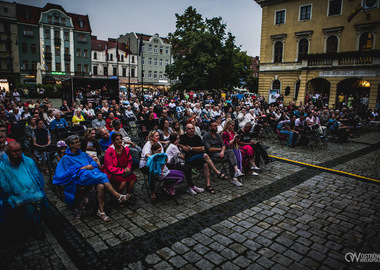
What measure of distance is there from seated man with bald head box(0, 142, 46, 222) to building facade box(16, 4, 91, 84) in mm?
50410

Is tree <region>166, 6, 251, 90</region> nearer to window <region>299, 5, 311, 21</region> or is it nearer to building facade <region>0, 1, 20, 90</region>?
window <region>299, 5, 311, 21</region>

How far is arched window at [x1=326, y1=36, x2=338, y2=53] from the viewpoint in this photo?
25212 millimetres

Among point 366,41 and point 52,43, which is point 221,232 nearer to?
point 366,41

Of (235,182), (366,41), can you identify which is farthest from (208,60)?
(235,182)

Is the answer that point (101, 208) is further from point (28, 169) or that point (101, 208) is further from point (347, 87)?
point (347, 87)

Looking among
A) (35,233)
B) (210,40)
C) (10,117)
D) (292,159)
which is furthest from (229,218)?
(210,40)

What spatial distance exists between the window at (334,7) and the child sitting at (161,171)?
2840 cm

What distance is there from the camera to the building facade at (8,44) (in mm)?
44531

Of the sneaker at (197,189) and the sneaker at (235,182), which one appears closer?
the sneaker at (197,189)

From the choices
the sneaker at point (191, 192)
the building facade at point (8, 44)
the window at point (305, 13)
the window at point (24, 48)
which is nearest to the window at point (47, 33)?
the window at point (24, 48)

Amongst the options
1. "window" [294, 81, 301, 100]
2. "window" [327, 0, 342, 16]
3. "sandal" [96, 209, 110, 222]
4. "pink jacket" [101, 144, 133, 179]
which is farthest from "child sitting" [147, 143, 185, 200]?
"window" [327, 0, 342, 16]

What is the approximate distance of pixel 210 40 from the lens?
26.9 metres

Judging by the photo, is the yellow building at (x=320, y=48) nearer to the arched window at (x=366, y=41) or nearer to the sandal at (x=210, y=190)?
the arched window at (x=366, y=41)

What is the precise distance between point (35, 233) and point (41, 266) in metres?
0.85
